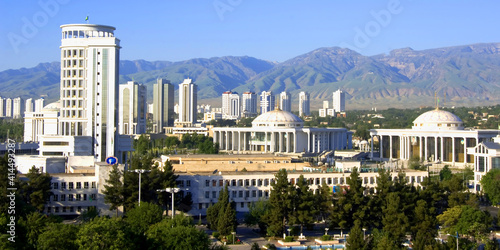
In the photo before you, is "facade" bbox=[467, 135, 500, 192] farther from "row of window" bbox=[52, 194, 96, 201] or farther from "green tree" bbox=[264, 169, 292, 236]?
"row of window" bbox=[52, 194, 96, 201]

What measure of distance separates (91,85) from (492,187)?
109 ft

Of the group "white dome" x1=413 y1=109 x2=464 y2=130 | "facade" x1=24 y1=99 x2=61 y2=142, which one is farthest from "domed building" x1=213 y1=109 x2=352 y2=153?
"facade" x1=24 y1=99 x2=61 y2=142

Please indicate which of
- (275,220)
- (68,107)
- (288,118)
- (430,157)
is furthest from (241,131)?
(275,220)

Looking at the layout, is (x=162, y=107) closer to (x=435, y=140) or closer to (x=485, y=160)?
(x=435, y=140)

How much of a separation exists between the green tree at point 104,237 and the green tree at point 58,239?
0.44m

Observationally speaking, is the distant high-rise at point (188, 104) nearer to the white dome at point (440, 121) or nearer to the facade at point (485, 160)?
the white dome at point (440, 121)

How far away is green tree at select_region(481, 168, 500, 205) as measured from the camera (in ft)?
144

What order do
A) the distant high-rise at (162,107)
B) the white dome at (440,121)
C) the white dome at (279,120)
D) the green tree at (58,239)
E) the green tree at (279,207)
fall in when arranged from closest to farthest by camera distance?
the green tree at (58,239) < the green tree at (279,207) < the white dome at (440,121) < the white dome at (279,120) < the distant high-rise at (162,107)

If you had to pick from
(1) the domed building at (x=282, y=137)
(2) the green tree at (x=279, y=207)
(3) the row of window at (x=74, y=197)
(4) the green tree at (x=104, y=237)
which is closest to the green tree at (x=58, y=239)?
(4) the green tree at (x=104, y=237)

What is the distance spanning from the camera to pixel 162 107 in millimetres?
166000

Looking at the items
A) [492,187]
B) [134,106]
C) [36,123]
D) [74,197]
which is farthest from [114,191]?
[134,106]

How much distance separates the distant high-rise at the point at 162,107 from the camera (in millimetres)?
164125

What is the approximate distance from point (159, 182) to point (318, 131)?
56346 mm

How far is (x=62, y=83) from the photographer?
5747 centimetres
